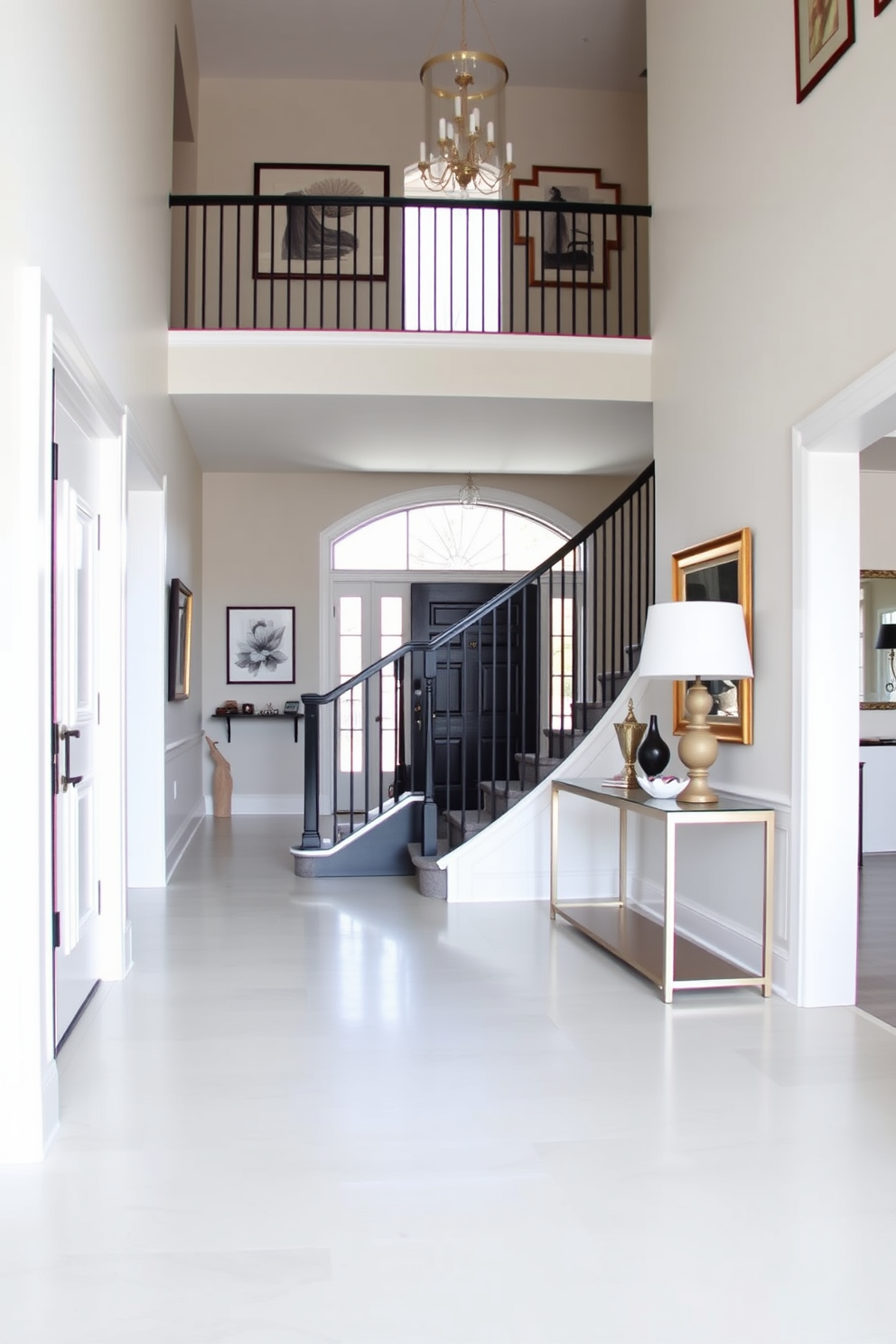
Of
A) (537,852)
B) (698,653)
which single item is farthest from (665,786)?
(537,852)

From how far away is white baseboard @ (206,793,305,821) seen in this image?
9.74 meters

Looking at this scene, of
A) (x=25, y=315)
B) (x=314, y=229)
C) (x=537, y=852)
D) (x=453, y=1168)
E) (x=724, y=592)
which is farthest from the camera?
(x=314, y=229)

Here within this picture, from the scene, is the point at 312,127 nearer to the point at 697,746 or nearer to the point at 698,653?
the point at 698,653

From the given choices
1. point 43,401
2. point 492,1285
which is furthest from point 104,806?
point 492,1285

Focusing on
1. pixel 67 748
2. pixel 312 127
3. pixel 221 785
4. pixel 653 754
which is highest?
pixel 312 127

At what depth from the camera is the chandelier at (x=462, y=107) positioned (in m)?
5.82

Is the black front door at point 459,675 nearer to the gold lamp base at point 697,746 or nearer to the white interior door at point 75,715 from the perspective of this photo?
the gold lamp base at point 697,746

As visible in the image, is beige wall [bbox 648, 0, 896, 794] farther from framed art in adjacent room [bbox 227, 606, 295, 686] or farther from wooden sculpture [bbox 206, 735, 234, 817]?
wooden sculpture [bbox 206, 735, 234, 817]

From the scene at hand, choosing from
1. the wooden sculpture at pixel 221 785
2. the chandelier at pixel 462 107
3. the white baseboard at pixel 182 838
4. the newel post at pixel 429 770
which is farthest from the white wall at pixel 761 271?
the wooden sculpture at pixel 221 785

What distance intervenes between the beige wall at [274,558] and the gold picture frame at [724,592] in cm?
486

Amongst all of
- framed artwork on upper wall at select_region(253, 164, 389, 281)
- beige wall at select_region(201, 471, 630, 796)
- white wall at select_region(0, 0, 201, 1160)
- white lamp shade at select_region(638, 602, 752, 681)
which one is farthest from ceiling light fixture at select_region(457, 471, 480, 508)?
white lamp shade at select_region(638, 602, 752, 681)

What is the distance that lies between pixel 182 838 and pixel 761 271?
5.52 metres

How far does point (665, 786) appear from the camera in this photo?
177 inches

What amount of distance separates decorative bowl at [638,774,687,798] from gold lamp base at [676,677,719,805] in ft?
0.10
